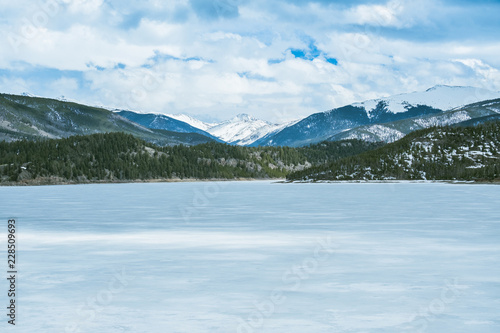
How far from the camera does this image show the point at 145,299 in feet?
63.8

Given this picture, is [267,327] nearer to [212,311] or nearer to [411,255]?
[212,311]

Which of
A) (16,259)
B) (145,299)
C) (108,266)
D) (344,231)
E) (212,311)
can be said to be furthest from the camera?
(344,231)

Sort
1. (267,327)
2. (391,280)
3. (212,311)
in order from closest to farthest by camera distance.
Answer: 1. (267,327)
2. (212,311)
3. (391,280)

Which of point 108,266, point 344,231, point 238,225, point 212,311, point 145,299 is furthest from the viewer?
point 238,225

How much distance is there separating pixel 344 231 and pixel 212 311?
23.9m

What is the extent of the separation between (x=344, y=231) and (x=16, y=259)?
68.6 feet

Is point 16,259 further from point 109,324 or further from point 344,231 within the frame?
point 344,231

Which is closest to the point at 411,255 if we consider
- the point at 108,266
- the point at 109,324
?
the point at 108,266

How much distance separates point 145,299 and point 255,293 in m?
3.55

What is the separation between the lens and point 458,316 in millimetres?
17234

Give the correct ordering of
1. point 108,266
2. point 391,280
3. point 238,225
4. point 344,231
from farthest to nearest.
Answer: point 238,225, point 344,231, point 108,266, point 391,280

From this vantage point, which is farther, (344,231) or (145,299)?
(344,231)

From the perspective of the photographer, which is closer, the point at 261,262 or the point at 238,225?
the point at 261,262

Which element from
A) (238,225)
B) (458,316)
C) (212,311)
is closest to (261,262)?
(212,311)
